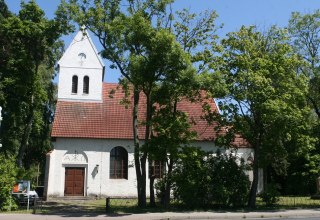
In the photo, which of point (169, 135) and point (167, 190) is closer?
point (169, 135)

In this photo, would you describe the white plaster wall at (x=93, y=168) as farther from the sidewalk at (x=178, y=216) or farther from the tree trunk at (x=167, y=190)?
the sidewalk at (x=178, y=216)

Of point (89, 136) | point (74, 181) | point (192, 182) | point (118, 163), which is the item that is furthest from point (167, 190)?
point (74, 181)

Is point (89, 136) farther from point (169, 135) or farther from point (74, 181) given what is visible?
point (169, 135)

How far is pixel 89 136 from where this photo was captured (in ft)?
109

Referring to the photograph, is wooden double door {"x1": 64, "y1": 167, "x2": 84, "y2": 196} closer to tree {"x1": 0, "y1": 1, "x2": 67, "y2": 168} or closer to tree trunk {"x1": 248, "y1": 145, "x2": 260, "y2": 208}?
tree {"x1": 0, "y1": 1, "x2": 67, "y2": 168}

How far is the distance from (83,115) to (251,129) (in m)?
15.7

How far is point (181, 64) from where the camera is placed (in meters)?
20.6

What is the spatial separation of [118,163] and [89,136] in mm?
3423

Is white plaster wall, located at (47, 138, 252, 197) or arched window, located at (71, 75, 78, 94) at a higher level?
arched window, located at (71, 75, 78, 94)

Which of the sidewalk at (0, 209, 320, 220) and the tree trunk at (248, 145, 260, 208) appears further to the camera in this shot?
the tree trunk at (248, 145, 260, 208)

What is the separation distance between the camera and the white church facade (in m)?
32.8

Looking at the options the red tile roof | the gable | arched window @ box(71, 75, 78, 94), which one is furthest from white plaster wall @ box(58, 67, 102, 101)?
the red tile roof

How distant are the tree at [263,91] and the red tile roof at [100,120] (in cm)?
854

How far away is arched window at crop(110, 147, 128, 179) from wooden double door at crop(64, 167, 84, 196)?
257cm
